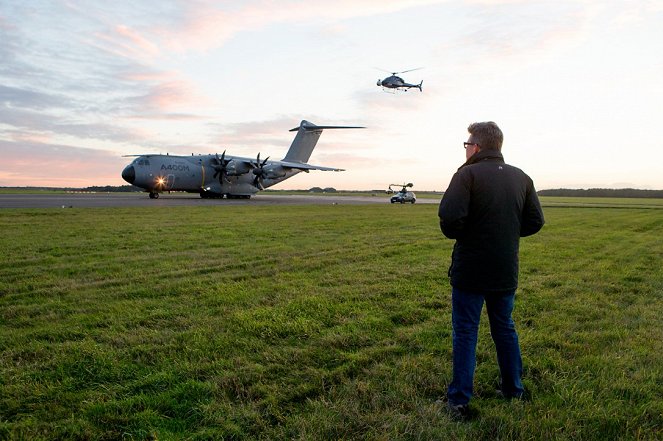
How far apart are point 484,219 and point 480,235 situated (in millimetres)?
134

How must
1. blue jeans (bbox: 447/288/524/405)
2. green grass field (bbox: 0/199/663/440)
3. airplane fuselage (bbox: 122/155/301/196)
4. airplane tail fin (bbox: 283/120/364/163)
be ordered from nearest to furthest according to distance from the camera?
green grass field (bbox: 0/199/663/440) → blue jeans (bbox: 447/288/524/405) → airplane fuselage (bbox: 122/155/301/196) → airplane tail fin (bbox: 283/120/364/163)

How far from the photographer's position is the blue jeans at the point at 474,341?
149 inches

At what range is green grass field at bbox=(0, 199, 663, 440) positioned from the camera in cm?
350

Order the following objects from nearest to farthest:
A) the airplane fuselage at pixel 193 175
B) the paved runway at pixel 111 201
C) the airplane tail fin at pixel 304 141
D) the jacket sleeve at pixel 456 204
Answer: the jacket sleeve at pixel 456 204, the paved runway at pixel 111 201, the airplane fuselage at pixel 193 175, the airplane tail fin at pixel 304 141

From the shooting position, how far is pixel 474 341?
152 inches

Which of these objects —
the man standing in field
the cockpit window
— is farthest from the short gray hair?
the cockpit window

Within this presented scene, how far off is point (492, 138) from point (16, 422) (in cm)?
432

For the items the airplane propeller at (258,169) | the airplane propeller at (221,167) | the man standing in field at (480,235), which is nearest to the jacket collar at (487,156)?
the man standing in field at (480,235)

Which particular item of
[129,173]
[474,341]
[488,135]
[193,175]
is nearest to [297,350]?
[474,341]

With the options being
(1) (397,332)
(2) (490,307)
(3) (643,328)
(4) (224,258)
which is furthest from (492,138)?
(4) (224,258)

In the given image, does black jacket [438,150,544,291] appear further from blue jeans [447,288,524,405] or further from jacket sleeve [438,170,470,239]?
blue jeans [447,288,524,405]

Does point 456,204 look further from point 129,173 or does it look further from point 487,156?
point 129,173

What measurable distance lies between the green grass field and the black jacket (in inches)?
43.2

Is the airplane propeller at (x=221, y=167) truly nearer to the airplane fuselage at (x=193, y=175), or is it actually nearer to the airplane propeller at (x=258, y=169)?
the airplane fuselage at (x=193, y=175)
